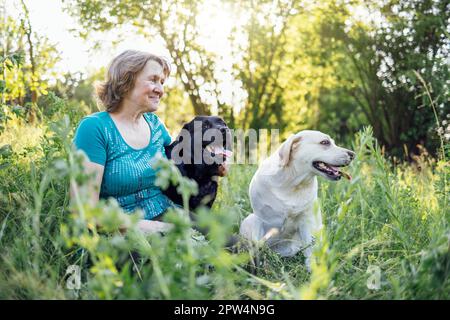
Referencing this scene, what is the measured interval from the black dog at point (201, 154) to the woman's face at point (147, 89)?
1.21 feet

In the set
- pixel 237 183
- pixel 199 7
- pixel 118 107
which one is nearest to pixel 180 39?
pixel 199 7

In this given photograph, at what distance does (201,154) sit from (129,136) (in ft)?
1.85

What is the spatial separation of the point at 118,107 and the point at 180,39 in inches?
226

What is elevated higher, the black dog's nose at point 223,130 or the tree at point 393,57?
the tree at point 393,57

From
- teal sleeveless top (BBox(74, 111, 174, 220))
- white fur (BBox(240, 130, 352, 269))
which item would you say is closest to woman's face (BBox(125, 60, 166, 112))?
teal sleeveless top (BBox(74, 111, 174, 220))

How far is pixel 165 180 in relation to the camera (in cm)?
142

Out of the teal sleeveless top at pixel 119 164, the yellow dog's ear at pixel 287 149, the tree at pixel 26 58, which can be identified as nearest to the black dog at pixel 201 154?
the teal sleeveless top at pixel 119 164

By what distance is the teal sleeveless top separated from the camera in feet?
8.71

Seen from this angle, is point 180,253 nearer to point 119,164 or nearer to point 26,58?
point 119,164

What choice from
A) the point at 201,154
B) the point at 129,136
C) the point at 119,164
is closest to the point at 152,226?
the point at 119,164

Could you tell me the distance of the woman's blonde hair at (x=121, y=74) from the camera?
9.59ft

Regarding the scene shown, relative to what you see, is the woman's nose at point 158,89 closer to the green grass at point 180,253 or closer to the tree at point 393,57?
the green grass at point 180,253
